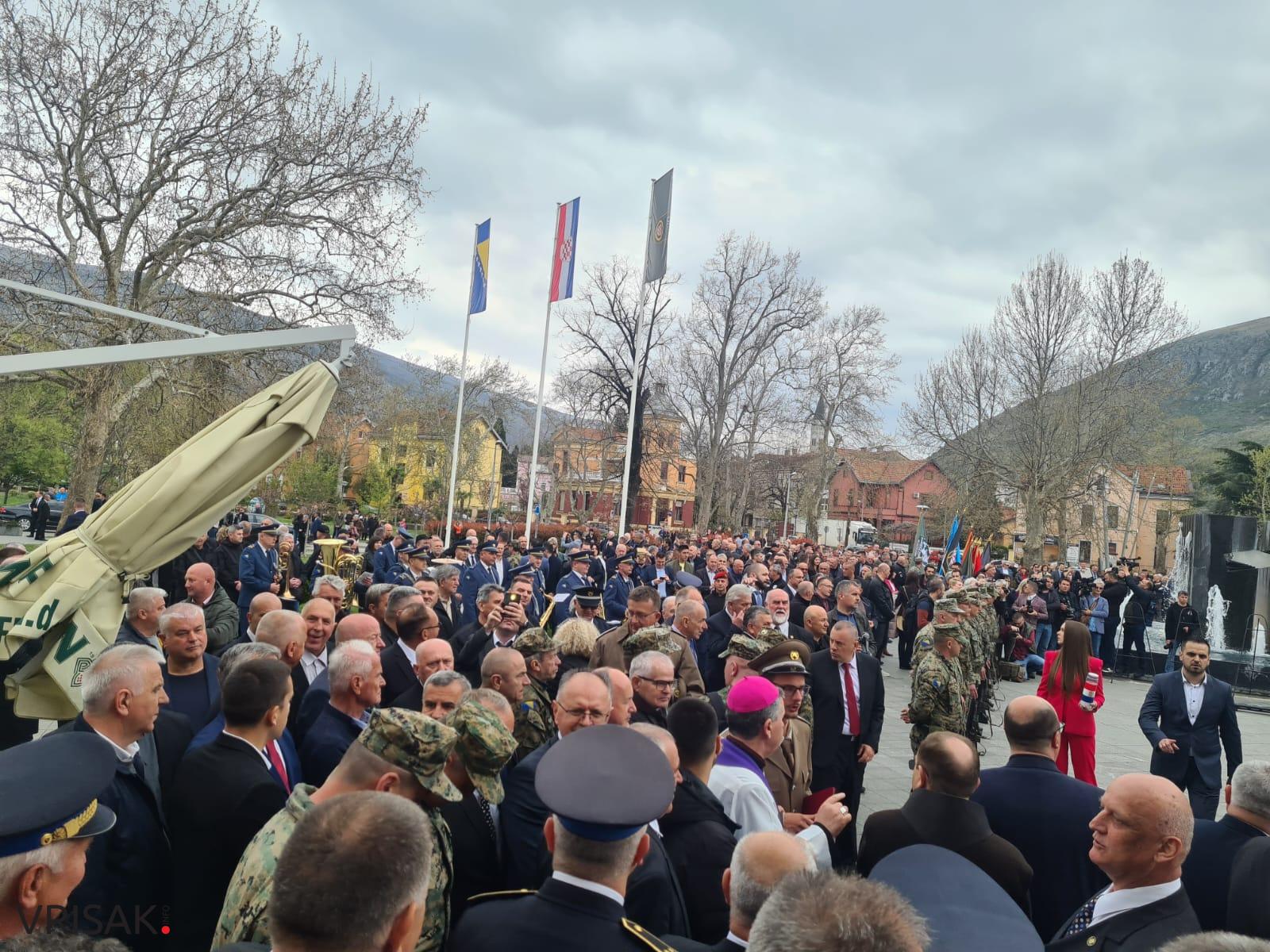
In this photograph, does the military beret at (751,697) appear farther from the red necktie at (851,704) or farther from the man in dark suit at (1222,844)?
the red necktie at (851,704)

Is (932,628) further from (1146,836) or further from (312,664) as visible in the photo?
(312,664)

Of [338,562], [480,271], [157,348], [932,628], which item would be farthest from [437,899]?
[480,271]

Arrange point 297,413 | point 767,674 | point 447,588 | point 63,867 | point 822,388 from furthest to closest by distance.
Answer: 1. point 822,388
2. point 447,588
3. point 767,674
4. point 297,413
5. point 63,867

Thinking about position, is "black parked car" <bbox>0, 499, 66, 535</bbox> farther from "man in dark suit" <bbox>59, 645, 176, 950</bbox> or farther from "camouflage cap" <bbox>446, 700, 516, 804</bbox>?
"camouflage cap" <bbox>446, 700, 516, 804</bbox>

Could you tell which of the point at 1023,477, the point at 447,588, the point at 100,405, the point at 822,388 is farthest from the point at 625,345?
the point at 447,588

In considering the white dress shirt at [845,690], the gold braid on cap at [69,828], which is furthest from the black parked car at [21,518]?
the gold braid on cap at [69,828]

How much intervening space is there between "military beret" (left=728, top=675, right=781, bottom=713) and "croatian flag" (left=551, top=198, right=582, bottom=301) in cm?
1773

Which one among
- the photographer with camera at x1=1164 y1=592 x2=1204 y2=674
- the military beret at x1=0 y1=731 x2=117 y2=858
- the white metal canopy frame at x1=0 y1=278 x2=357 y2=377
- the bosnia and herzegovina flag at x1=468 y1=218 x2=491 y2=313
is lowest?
the photographer with camera at x1=1164 y1=592 x2=1204 y2=674

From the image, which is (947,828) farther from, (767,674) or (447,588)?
(447,588)

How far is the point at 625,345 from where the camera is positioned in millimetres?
38812

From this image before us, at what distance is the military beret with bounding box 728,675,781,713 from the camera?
4000 mm

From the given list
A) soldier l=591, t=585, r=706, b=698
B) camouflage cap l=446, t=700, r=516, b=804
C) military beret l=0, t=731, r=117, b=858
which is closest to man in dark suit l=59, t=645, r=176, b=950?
military beret l=0, t=731, r=117, b=858

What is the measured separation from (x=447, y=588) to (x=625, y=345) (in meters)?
30.6

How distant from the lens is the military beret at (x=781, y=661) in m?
5.25
